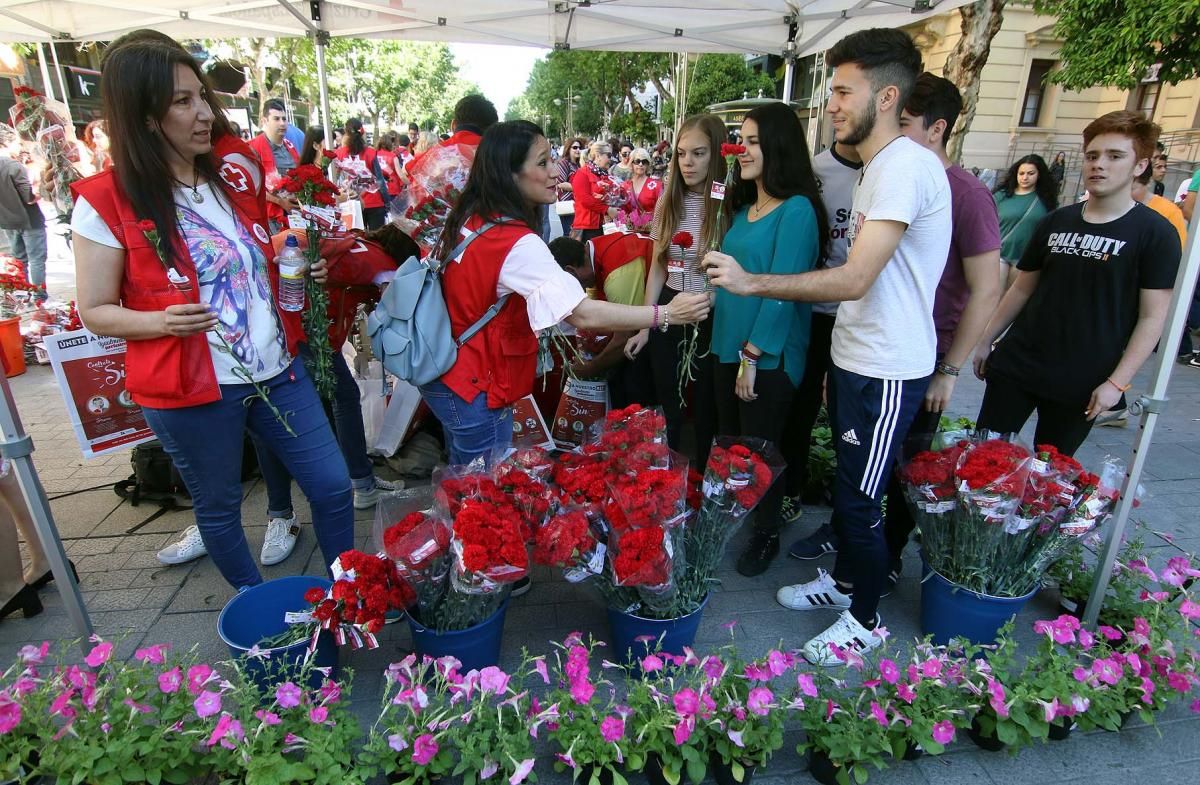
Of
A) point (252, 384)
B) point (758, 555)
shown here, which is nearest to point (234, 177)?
point (252, 384)

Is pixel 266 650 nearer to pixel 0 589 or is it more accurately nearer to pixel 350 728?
pixel 350 728

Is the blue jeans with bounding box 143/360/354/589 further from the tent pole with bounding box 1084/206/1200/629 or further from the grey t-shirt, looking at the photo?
the tent pole with bounding box 1084/206/1200/629

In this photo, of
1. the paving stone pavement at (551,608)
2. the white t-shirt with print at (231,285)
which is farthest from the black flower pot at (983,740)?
the white t-shirt with print at (231,285)

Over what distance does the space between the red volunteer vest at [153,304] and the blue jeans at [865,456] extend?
2.08 meters

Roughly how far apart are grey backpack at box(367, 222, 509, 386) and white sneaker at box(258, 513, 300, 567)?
1322 millimetres

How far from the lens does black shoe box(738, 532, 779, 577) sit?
300cm

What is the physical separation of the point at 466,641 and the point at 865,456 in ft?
4.84

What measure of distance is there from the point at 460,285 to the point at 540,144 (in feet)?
1.86

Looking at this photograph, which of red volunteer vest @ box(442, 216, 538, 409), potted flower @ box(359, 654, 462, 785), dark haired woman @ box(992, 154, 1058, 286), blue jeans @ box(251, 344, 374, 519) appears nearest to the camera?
potted flower @ box(359, 654, 462, 785)

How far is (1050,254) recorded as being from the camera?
2.60 m

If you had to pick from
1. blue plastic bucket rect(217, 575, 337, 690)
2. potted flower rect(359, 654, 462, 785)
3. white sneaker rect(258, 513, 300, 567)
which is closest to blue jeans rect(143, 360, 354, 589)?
blue plastic bucket rect(217, 575, 337, 690)

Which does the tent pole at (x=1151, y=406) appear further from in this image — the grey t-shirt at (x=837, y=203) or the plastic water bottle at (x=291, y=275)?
the plastic water bottle at (x=291, y=275)

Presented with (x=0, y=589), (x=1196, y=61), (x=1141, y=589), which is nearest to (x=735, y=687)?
(x=1141, y=589)

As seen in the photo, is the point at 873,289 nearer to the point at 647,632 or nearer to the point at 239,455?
the point at 647,632
